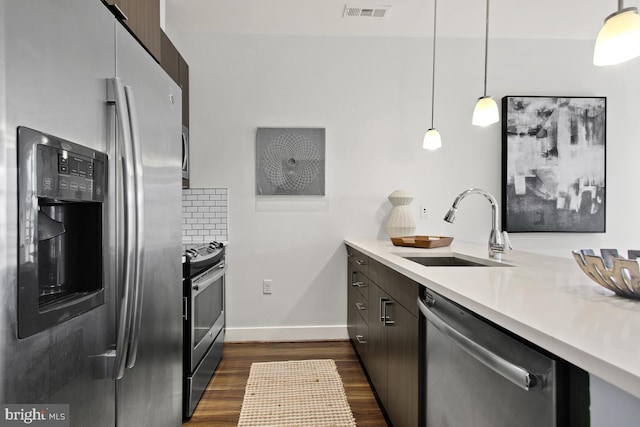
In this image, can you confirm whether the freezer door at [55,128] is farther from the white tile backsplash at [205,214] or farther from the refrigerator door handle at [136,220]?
the white tile backsplash at [205,214]

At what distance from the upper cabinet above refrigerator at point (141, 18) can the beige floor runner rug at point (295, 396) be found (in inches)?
73.5

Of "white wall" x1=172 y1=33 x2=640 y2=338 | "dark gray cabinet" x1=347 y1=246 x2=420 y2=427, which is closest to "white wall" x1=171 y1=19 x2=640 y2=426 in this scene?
"white wall" x1=172 y1=33 x2=640 y2=338

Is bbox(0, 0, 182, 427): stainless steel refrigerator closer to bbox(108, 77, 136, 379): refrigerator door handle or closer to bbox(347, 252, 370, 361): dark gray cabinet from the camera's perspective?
bbox(108, 77, 136, 379): refrigerator door handle

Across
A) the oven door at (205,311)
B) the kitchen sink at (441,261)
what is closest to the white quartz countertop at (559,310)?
the kitchen sink at (441,261)

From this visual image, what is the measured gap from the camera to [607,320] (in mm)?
763

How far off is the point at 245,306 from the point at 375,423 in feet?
5.43

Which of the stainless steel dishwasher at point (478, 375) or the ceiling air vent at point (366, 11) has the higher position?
the ceiling air vent at point (366, 11)

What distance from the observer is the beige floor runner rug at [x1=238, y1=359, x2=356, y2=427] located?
198 centimetres

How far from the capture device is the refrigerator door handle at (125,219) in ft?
3.05

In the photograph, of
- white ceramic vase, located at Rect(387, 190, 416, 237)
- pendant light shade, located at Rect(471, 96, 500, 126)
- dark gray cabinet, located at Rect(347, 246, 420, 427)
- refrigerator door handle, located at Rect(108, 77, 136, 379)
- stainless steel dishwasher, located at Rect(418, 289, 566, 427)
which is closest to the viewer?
stainless steel dishwasher, located at Rect(418, 289, 566, 427)

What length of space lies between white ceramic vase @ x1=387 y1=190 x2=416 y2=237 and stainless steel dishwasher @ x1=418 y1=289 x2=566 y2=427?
5.94 feet

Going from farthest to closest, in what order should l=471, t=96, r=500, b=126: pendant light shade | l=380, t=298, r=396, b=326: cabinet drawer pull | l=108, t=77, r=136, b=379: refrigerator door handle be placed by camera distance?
1. l=471, t=96, r=500, b=126: pendant light shade
2. l=380, t=298, r=396, b=326: cabinet drawer pull
3. l=108, t=77, r=136, b=379: refrigerator door handle

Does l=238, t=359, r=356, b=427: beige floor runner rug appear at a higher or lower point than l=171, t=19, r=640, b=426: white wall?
lower

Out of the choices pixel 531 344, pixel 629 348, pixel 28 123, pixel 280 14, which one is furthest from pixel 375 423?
pixel 280 14
